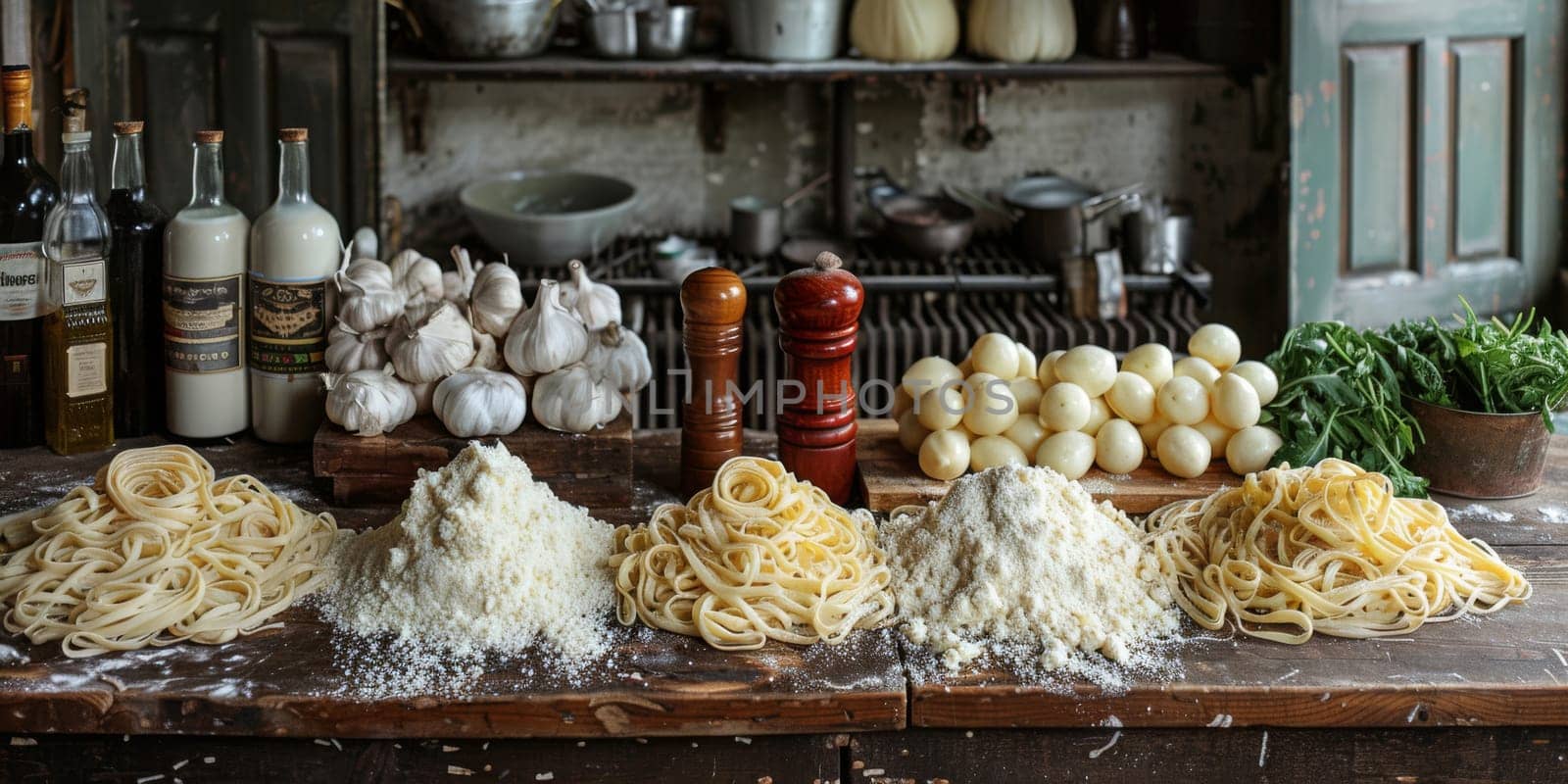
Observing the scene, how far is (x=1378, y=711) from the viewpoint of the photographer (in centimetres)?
163

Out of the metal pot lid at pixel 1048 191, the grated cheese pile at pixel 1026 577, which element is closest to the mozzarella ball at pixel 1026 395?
the grated cheese pile at pixel 1026 577

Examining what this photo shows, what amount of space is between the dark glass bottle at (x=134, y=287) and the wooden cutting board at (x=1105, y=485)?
1182mm

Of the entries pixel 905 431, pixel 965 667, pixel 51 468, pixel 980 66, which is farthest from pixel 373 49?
pixel 965 667

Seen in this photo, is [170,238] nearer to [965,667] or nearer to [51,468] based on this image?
[51,468]

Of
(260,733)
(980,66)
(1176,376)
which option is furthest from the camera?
(980,66)

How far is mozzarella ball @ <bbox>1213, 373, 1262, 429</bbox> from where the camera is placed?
2.17 meters

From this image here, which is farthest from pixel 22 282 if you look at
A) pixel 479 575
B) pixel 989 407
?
pixel 989 407

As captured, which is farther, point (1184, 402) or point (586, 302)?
point (586, 302)

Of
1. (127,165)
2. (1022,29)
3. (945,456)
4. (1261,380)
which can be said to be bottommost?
(945,456)

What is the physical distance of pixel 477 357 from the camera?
223 centimetres

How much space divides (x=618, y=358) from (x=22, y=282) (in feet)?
3.02

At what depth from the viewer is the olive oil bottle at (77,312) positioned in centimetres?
218

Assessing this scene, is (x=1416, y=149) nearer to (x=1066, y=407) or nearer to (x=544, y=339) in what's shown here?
(x=1066, y=407)

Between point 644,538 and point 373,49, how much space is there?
8.28ft
